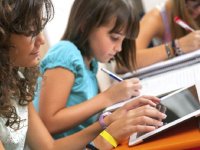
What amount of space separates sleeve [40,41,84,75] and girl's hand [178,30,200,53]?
463 mm

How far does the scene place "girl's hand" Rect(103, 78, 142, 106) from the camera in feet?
3.37

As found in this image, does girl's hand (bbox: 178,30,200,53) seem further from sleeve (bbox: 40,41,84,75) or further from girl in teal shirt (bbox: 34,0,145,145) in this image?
sleeve (bbox: 40,41,84,75)

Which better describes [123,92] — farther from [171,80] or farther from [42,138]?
[42,138]

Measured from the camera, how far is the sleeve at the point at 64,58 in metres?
1.05

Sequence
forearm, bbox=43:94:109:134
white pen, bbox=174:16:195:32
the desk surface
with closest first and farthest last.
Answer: the desk surface → forearm, bbox=43:94:109:134 → white pen, bbox=174:16:195:32

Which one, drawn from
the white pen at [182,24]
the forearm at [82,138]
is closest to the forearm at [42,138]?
the forearm at [82,138]

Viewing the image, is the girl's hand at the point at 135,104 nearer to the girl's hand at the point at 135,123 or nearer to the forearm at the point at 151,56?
the girl's hand at the point at 135,123

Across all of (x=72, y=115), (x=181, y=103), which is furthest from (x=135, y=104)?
(x=72, y=115)

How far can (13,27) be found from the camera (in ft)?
2.32

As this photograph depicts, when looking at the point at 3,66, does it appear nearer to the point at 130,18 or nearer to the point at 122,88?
the point at 122,88

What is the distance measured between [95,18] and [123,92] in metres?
0.27

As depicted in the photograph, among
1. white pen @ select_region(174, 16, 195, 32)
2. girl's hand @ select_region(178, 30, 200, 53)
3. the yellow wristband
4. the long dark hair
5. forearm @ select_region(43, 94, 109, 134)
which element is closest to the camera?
the yellow wristband

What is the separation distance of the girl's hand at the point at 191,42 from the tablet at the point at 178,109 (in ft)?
1.87

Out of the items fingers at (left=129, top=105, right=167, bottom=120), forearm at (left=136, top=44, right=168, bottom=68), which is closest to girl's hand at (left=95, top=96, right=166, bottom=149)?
fingers at (left=129, top=105, right=167, bottom=120)
